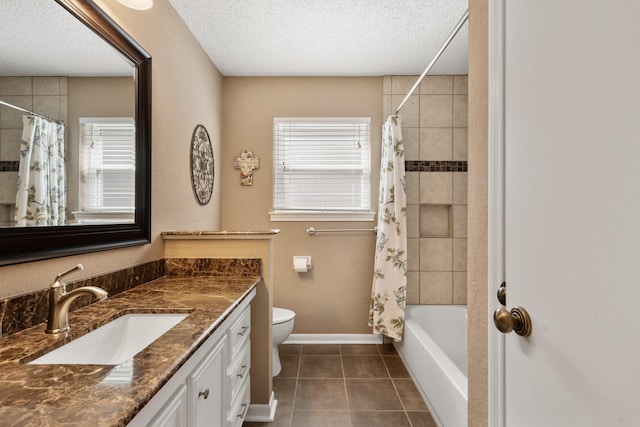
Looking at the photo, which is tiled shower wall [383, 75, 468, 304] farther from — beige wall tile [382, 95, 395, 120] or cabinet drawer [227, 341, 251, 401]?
cabinet drawer [227, 341, 251, 401]

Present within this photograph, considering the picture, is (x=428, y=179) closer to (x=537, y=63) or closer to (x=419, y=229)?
(x=419, y=229)

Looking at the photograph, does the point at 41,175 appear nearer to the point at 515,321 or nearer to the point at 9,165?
the point at 9,165

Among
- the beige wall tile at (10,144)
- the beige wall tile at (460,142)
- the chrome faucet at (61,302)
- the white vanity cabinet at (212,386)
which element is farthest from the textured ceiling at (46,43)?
the beige wall tile at (460,142)

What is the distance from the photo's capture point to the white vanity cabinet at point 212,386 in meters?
0.82

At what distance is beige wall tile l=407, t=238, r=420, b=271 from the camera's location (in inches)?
118

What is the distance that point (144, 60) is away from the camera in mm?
1719

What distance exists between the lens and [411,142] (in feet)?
9.89

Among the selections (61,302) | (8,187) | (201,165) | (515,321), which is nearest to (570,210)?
(515,321)

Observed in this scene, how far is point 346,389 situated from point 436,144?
7.15ft

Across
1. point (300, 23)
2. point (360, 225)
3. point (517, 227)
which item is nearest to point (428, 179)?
point (360, 225)

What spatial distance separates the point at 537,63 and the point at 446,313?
8.60 feet

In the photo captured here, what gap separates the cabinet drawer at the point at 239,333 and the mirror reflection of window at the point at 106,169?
2.44 ft

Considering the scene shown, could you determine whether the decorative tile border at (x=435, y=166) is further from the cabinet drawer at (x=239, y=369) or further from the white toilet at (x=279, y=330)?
the cabinet drawer at (x=239, y=369)

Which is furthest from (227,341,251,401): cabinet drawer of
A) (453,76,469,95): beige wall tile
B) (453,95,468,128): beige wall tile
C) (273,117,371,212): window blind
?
(453,76,469,95): beige wall tile
